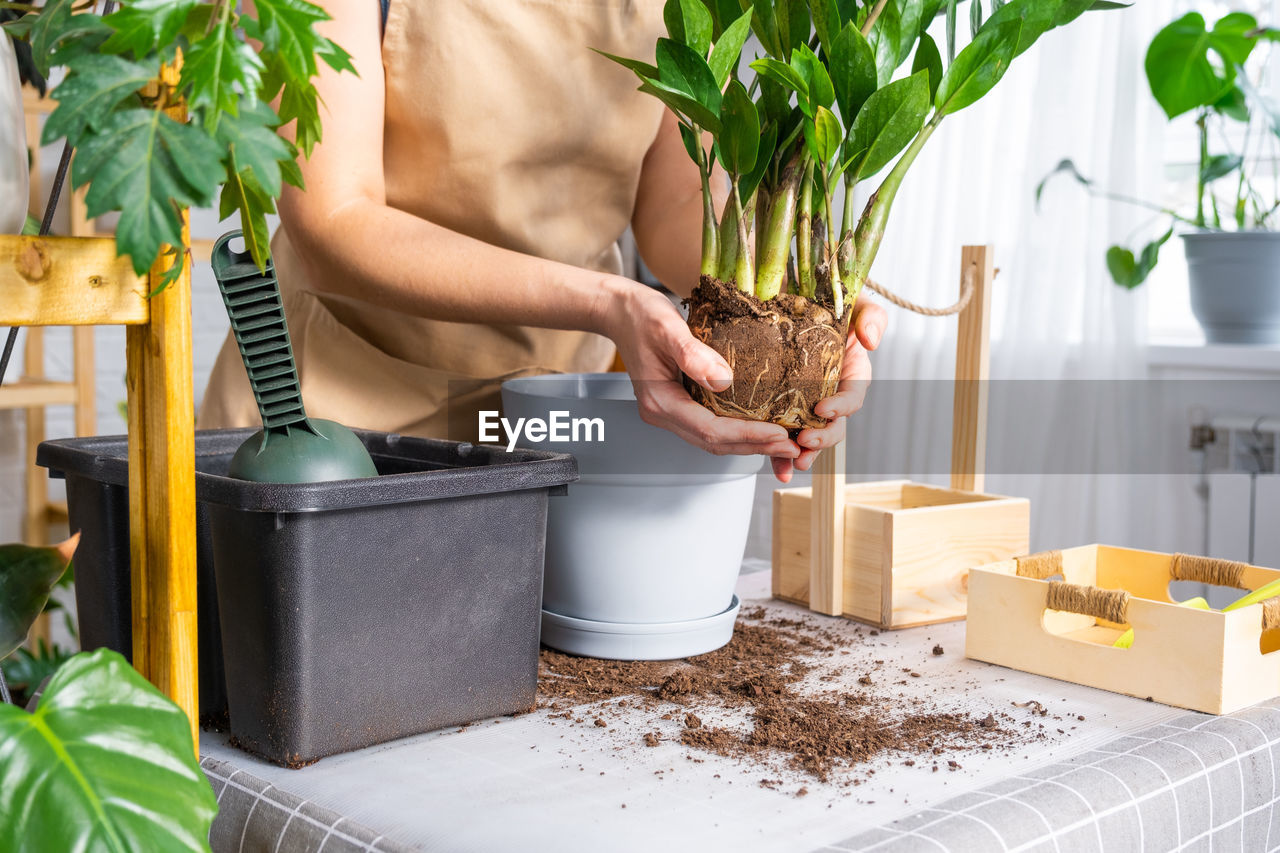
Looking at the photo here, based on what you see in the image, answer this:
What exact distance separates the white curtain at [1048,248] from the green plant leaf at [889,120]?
1.48 m

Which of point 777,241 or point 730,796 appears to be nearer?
point 730,796

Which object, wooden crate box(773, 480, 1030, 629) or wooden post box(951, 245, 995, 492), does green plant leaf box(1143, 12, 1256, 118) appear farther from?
wooden crate box(773, 480, 1030, 629)

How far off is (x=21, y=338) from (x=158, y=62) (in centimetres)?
275

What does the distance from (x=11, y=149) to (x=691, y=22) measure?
1.44 feet

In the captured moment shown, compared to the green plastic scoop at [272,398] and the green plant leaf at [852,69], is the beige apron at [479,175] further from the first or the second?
the green plastic scoop at [272,398]

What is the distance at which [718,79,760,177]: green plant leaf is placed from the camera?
76 cm

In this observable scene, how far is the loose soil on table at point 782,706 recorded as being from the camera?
688 mm

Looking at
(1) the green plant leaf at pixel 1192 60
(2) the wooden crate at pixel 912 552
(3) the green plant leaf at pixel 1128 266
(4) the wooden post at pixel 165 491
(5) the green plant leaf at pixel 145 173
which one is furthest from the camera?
(3) the green plant leaf at pixel 1128 266

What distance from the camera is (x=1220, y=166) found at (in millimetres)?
1896

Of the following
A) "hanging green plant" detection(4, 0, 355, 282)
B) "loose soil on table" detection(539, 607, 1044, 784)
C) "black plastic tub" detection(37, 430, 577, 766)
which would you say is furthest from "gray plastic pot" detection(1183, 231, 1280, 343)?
"hanging green plant" detection(4, 0, 355, 282)

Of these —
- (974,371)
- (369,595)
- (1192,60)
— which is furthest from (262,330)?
(1192,60)

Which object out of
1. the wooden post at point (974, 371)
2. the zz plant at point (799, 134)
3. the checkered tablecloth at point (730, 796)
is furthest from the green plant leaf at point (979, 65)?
the checkered tablecloth at point (730, 796)

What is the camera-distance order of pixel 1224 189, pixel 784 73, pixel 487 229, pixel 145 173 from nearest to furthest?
1. pixel 145 173
2. pixel 784 73
3. pixel 487 229
4. pixel 1224 189

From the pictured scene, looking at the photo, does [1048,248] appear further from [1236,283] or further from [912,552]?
[912,552]
